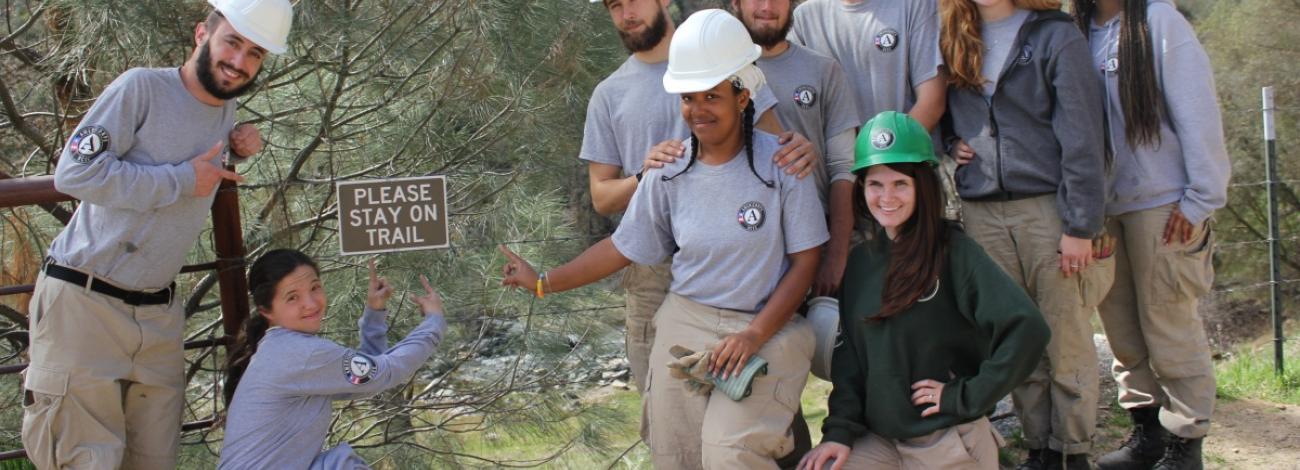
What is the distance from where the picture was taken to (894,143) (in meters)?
2.73

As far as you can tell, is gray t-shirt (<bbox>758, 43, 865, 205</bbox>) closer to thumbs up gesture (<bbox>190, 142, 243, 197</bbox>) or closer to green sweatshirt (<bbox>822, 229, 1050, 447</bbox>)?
green sweatshirt (<bbox>822, 229, 1050, 447</bbox>)

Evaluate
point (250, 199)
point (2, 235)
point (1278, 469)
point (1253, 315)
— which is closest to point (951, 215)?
point (1278, 469)

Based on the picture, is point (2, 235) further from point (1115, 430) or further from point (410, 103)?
point (1115, 430)

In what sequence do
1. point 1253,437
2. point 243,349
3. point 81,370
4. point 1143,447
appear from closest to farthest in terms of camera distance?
point 81,370, point 243,349, point 1143,447, point 1253,437

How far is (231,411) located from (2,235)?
264 centimetres

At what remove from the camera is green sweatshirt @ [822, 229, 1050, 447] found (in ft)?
8.54

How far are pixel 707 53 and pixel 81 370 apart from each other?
5.51 feet

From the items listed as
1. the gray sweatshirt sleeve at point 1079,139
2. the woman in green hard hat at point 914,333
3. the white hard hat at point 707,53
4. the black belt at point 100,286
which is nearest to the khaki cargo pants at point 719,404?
the woman in green hard hat at point 914,333

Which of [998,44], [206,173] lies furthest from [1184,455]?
[206,173]

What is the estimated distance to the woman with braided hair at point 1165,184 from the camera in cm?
309

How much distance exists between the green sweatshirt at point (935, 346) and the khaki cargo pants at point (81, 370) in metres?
1.73

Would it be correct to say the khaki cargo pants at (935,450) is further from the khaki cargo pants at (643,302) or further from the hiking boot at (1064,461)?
the khaki cargo pants at (643,302)

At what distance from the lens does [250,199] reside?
493cm

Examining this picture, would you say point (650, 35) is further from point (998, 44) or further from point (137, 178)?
point (137, 178)
